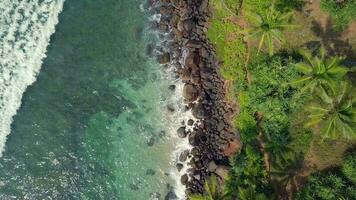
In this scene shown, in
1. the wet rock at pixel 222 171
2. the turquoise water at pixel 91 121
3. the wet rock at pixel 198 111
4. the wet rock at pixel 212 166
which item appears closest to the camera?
the wet rock at pixel 222 171

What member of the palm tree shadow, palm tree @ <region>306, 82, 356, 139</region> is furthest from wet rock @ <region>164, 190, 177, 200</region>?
the palm tree shadow

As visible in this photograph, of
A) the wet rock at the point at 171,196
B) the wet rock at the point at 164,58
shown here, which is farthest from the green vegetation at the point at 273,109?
the wet rock at the point at 171,196

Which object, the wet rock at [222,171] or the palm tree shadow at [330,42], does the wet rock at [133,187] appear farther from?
the palm tree shadow at [330,42]

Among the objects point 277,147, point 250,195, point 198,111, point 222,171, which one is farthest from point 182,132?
point 250,195

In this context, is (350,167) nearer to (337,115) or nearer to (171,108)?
(337,115)

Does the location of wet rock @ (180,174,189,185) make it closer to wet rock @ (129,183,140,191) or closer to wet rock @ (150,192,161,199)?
wet rock @ (150,192,161,199)
